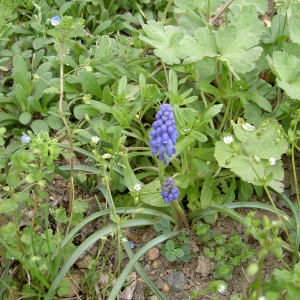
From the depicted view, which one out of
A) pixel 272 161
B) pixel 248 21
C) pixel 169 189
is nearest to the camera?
pixel 169 189

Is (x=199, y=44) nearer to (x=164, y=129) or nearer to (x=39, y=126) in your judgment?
Answer: (x=164, y=129)

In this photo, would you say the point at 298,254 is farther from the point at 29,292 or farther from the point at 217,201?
the point at 29,292

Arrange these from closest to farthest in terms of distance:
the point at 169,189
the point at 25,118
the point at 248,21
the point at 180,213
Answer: the point at 169,189
the point at 180,213
the point at 248,21
the point at 25,118

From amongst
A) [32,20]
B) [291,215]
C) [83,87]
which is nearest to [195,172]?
[291,215]

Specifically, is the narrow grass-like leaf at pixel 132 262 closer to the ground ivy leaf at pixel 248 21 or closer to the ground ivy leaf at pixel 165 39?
the ground ivy leaf at pixel 165 39

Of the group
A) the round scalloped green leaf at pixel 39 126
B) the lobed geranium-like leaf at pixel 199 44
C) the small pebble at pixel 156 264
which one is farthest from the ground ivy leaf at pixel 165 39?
the small pebble at pixel 156 264

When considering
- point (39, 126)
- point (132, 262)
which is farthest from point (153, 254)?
point (39, 126)

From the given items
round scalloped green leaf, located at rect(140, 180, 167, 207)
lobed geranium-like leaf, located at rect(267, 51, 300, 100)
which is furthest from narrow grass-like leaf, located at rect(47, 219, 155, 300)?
lobed geranium-like leaf, located at rect(267, 51, 300, 100)
